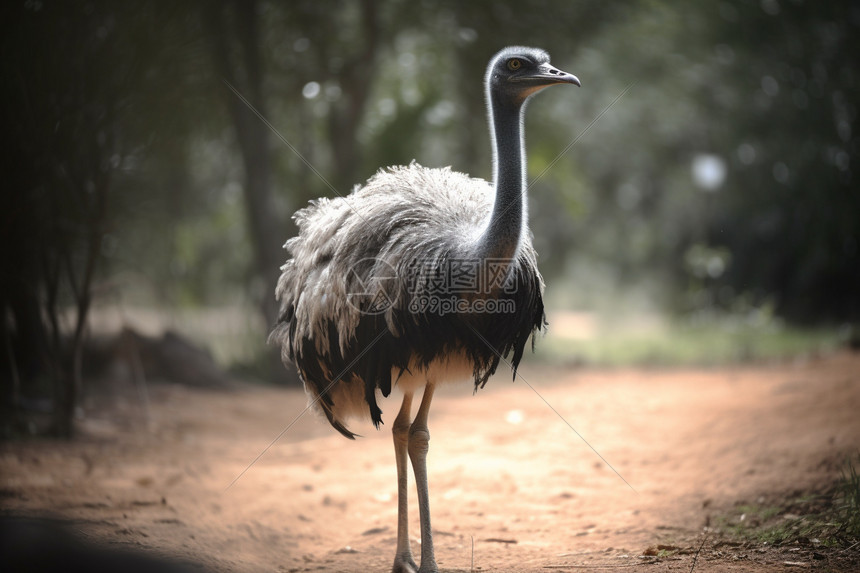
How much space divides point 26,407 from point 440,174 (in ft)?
16.2

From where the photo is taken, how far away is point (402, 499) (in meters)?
3.91

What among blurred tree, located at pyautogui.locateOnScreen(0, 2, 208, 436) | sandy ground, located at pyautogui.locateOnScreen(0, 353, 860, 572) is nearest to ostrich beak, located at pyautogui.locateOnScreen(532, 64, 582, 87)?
sandy ground, located at pyautogui.locateOnScreen(0, 353, 860, 572)

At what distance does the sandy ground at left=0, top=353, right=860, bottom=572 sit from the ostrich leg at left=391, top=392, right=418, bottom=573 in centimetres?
15

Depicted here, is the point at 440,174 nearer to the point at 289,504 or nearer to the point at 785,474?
the point at 289,504

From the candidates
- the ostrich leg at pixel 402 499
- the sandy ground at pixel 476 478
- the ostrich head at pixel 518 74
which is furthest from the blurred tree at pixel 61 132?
the ostrich head at pixel 518 74

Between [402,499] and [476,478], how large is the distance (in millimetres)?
1442

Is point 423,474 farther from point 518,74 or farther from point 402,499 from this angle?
point 518,74

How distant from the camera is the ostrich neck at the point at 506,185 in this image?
3.27 m

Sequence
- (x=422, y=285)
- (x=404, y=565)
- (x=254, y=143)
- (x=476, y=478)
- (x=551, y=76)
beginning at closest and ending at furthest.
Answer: (x=422, y=285) → (x=551, y=76) → (x=404, y=565) → (x=476, y=478) → (x=254, y=143)

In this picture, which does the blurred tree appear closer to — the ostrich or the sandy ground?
the sandy ground

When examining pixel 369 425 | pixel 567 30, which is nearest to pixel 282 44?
pixel 567 30

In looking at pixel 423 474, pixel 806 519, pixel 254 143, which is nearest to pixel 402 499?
pixel 423 474

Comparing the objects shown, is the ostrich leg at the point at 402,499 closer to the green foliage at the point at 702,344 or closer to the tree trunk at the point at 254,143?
the tree trunk at the point at 254,143

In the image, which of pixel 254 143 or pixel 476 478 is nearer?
pixel 476 478
